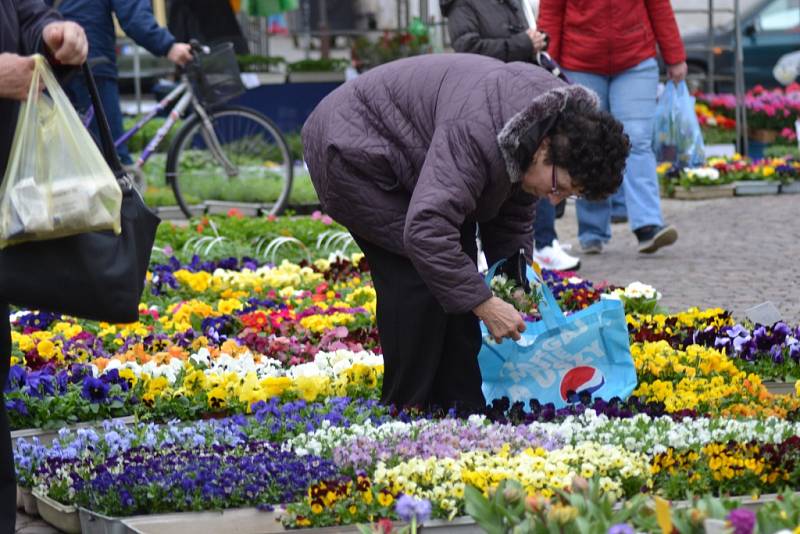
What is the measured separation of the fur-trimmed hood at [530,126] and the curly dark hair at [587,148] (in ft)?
0.10

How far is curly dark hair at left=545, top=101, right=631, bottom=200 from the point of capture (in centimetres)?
442

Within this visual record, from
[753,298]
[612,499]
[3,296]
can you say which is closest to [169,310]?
[753,298]

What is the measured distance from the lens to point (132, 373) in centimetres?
554

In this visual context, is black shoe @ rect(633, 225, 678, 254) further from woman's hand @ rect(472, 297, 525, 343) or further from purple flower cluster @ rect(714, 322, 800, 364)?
woman's hand @ rect(472, 297, 525, 343)

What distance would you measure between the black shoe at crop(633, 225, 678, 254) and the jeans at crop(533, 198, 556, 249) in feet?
2.38

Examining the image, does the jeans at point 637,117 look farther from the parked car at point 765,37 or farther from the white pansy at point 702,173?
the parked car at point 765,37

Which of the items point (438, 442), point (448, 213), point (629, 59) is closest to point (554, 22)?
point (629, 59)

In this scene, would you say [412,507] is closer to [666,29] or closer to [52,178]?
[52,178]

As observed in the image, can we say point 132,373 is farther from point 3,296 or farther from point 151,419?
point 3,296

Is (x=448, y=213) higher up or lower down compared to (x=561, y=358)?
higher up

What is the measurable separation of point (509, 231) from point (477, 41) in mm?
3283

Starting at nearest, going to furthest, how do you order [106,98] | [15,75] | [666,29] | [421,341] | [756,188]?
[15,75] < [421,341] < [666,29] < [106,98] < [756,188]

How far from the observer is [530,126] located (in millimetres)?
4410

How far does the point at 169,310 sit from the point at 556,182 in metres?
3.29
